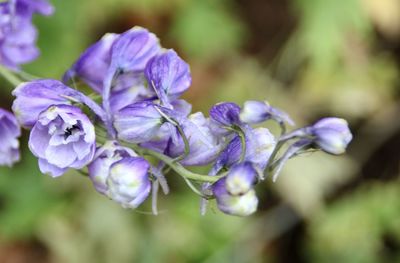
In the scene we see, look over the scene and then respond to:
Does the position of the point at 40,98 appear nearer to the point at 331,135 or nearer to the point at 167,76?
the point at 167,76

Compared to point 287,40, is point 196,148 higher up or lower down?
higher up

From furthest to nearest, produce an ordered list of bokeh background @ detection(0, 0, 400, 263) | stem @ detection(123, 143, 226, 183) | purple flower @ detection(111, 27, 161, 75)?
bokeh background @ detection(0, 0, 400, 263), purple flower @ detection(111, 27, 161, 75), stem @ detection(123, 143, 226, 183)

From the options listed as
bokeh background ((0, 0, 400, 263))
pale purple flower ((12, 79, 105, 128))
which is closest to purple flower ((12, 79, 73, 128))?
pale purple flower ((12, 79, 105, 128))

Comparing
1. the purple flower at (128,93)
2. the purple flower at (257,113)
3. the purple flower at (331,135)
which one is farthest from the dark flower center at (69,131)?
the purple flower at (331,135)

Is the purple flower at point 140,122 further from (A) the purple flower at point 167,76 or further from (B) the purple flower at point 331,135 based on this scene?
(B) the purple flower at point 331,135

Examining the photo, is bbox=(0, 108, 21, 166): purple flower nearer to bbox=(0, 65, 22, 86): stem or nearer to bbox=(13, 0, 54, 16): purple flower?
bbox=(0, 65, 22, 86): stem

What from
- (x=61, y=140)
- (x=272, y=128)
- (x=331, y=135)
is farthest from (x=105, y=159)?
(x=272, y=128)

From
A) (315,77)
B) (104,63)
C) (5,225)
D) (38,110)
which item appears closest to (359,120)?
(315,77)

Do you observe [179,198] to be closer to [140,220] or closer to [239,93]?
[140,220]
